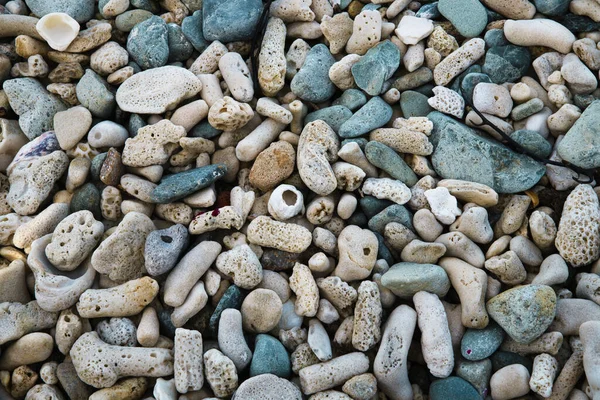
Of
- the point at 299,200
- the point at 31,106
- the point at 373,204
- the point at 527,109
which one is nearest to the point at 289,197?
the point at 299,200

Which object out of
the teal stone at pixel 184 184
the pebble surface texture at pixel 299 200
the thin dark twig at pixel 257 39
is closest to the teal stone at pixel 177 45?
the pebble surface texture at pixel 299 200

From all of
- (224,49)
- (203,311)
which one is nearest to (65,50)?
(224,49)

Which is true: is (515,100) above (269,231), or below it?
above

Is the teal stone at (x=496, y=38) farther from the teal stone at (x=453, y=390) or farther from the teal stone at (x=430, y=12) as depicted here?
the teal stone at (x=453, y=390)

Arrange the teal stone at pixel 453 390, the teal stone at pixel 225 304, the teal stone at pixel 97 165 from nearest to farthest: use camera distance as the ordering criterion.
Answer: the teal stone at pixel 453 390, the teal stone at pixel 225 304, the teal stone at pixel 97 165

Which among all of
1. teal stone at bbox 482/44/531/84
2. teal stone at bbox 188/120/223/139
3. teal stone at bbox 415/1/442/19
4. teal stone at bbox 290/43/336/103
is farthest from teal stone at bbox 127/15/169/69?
teal stone at bbox 482/44/531/84

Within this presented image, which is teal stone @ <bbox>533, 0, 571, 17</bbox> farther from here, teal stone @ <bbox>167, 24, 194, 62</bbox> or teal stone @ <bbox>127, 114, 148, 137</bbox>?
teal stone @ <bbox>127, 114, 148, 137</bbox>

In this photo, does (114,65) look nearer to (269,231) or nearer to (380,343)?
(269,231)
